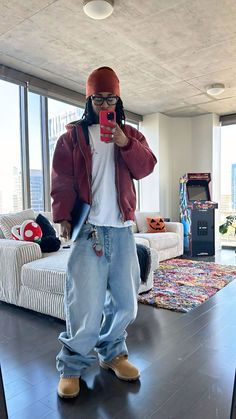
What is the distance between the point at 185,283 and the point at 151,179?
297 centimetres

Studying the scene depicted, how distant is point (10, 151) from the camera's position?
395 centimetres

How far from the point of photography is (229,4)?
2596 mm

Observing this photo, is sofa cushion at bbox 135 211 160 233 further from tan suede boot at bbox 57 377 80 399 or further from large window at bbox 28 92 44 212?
tan suede boot at bbox 57 377 80 399

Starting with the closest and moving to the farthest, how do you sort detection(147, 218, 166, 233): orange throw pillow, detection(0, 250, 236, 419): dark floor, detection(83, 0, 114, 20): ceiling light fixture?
1. detection(0, 250, 236, 419): dark floor
2. detection(83, 0, 114, 20): ceiling light fixture
3. detection(147, 218, 166, 233): orange throw pillow

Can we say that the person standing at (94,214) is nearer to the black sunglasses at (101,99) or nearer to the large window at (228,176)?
the black sunglasses at (101,99)

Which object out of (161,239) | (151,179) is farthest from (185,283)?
(151,179)

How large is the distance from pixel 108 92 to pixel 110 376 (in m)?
1.35

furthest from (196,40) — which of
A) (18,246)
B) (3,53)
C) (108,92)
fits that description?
(18,246)

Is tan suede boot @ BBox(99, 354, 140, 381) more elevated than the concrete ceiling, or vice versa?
the concrete ceiling

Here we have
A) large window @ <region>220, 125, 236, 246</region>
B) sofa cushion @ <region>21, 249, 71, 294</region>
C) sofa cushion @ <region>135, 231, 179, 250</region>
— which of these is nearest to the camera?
sofa cushion @ <region>21, 249, 71, 294</region>

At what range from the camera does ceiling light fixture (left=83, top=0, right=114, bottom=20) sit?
2484 mm

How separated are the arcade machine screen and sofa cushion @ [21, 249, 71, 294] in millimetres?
3601

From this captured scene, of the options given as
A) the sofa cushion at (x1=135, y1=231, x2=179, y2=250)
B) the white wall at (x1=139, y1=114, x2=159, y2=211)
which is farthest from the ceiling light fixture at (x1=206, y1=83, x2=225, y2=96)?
the sofa cushion at (x1=135, y1=231, x2=179, y2=250)

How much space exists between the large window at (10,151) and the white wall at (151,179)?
105 inches
